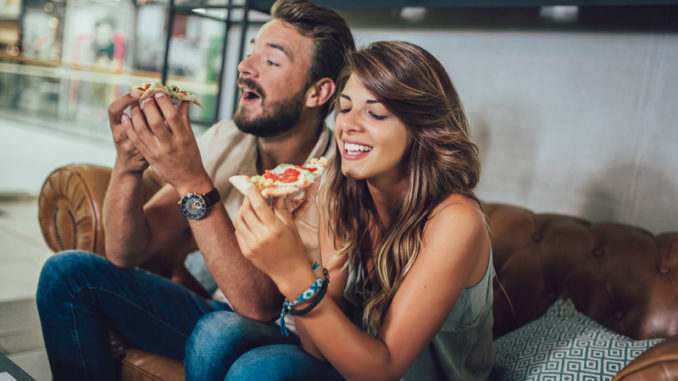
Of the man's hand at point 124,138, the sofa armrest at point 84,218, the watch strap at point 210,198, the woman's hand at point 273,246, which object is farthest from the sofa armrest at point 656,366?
the sofa armrest at point 84,218

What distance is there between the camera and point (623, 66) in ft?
6.98

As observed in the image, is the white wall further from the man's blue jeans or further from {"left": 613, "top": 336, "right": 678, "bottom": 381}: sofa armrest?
the man's blue jeans

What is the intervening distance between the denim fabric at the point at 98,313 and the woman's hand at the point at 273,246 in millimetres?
628

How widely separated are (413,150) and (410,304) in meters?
0.42

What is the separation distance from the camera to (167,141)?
4.50 ft

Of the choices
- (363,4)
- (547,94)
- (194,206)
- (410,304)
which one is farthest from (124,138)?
(547,94)

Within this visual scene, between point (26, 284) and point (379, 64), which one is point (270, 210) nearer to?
point (379, 64)

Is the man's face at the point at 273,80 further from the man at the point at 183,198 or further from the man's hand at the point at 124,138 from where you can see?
the man's hand at the point at 124,138

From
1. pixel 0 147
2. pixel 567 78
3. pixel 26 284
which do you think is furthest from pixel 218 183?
pixel 0 147

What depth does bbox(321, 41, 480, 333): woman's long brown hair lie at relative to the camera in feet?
4.28

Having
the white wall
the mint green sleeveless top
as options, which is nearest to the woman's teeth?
the mint green sleeveless top

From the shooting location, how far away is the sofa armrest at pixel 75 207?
74.7 inches

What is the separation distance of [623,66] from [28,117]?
5116 millimetres

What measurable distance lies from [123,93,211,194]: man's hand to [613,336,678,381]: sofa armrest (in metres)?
1.06
